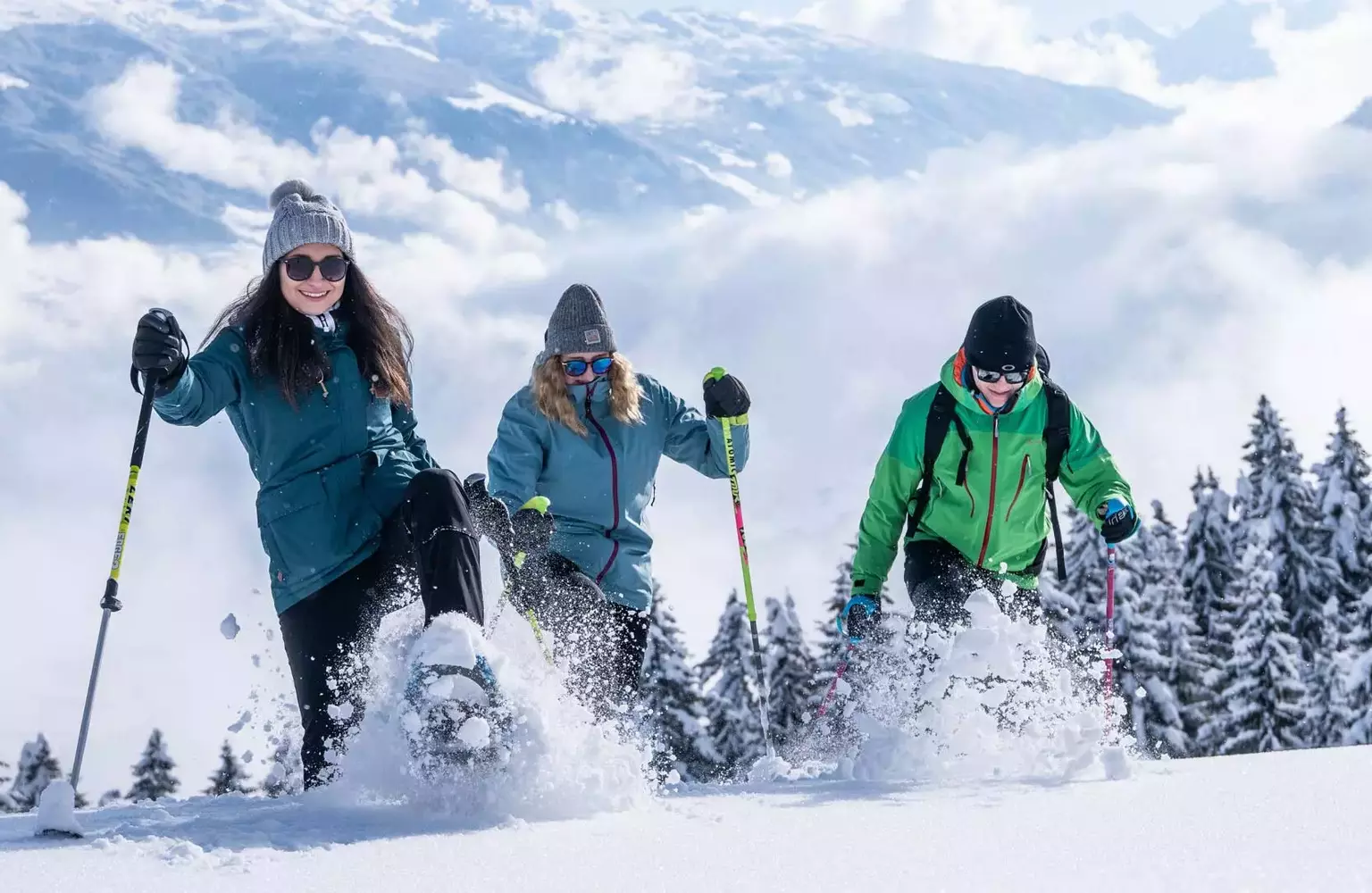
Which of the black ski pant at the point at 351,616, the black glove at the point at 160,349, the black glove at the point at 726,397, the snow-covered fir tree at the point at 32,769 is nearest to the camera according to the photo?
the black glove at the point at 160,349

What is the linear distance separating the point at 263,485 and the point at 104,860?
1.82 meters

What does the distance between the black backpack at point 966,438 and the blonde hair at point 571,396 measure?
58.8 inches

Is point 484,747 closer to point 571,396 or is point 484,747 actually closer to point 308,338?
point 308,338

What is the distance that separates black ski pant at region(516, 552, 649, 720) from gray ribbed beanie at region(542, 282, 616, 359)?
1.09 meters

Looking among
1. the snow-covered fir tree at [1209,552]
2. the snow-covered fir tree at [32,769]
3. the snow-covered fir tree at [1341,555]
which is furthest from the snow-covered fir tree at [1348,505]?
the snow-covered fir tree at [32,769]

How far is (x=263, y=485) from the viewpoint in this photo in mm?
4863

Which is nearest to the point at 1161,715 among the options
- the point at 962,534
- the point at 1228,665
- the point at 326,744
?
the point at 1228,665

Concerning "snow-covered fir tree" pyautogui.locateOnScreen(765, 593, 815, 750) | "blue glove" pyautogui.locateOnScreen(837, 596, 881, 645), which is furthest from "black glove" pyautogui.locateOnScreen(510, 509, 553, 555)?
"snow-covered fir tree" pyautogui.locateOnScreen(765, 593, 815, 750)

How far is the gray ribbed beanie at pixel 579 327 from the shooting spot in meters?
6.56

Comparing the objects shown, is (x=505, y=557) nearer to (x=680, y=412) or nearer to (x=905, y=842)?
(x=680, y=412)

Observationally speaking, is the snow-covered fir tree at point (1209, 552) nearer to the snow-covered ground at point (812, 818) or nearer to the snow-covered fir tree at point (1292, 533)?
the snow-covered fir tree at point (1292, 533)

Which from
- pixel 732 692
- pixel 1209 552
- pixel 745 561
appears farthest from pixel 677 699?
pixel 745 561

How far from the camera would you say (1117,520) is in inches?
239

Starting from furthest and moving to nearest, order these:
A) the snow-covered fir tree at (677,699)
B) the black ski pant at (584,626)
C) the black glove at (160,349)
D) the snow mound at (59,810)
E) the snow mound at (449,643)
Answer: the snow-covered fir tree at (677,699) < the black ski pant at (584,626) < the black glove at (160,349) < the snow mound at (449,643) < the snow mound at (59,810)
